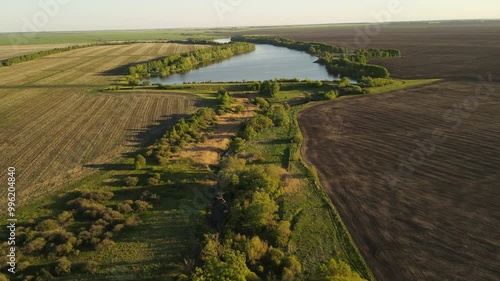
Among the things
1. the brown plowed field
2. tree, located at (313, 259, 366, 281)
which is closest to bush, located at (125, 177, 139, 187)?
the brown plowed field

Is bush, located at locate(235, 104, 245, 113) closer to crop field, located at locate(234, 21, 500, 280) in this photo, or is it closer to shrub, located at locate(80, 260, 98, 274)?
crop field, located at locate(234, 21, 500, 280)

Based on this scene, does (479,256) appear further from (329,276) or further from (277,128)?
(277,128)

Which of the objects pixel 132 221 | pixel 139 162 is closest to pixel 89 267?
pixel 132 221

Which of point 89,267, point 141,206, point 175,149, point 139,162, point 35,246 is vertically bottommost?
point 89,267

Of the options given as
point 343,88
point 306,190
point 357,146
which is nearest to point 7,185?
point 306,190

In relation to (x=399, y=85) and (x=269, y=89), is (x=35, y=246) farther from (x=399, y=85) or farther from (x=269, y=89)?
(x=399, y=85)

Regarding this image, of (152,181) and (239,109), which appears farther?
(239,109)

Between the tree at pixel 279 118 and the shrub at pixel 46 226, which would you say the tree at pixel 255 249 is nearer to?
the shrub at pixel 46 226
